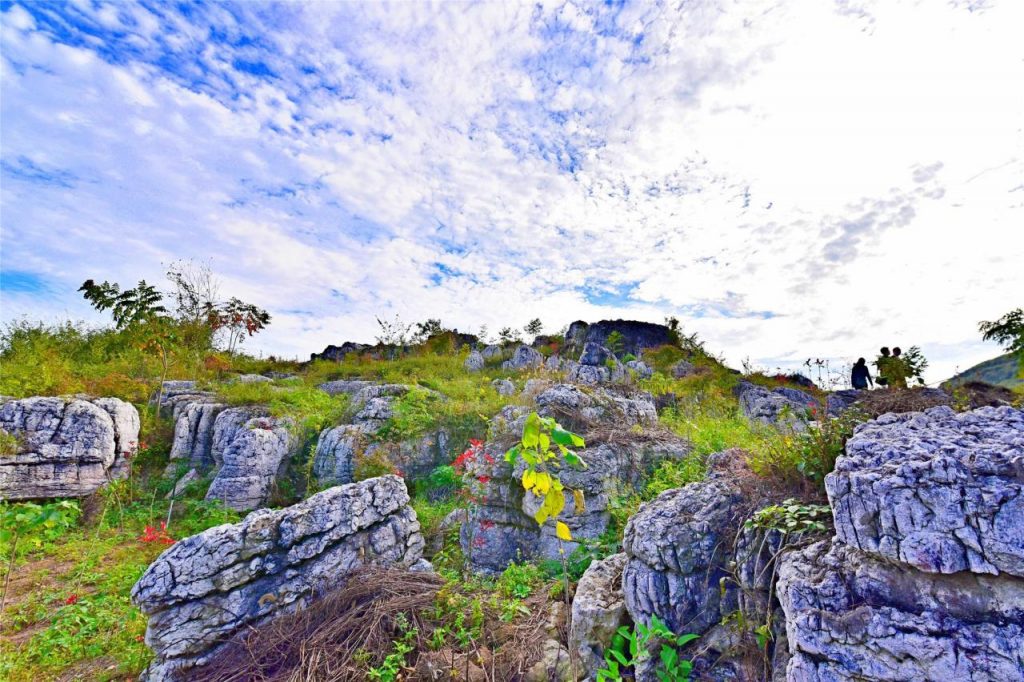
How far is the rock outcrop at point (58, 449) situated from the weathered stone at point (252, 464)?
2726 mm

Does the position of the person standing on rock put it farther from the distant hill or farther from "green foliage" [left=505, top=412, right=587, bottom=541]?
"green foliage" [left=505, top=412, right=587, bottom=541]

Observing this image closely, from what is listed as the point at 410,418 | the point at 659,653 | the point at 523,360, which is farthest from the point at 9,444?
the point at 523,360

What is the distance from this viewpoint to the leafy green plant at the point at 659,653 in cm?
317

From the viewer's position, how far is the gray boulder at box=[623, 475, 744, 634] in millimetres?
3568

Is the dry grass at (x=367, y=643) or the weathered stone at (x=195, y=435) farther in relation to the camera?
the weathered stone at (x=195, y=435)

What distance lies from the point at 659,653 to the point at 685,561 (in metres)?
0.72

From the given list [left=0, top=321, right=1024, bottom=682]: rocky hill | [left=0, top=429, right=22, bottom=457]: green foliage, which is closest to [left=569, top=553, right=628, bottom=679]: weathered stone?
[left=0, top=321, right=1024, bottom=682]: rocky hill

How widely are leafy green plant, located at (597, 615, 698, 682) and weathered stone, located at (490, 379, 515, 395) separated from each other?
9.98 meters

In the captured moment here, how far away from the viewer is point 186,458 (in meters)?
12.2

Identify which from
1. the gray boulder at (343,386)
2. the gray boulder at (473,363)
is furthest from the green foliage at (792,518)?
the gray boulder at (473,363)

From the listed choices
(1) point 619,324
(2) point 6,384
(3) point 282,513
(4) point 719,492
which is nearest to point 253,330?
(2) point 6,384

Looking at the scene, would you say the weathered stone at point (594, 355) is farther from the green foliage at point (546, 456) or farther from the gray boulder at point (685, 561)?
the green foliage at point (546, 456)

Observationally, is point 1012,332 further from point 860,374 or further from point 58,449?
point 58,449

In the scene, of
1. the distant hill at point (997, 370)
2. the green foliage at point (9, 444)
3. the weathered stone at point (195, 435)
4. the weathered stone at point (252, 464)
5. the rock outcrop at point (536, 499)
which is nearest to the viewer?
the rock outcrop at point (536, 499)
